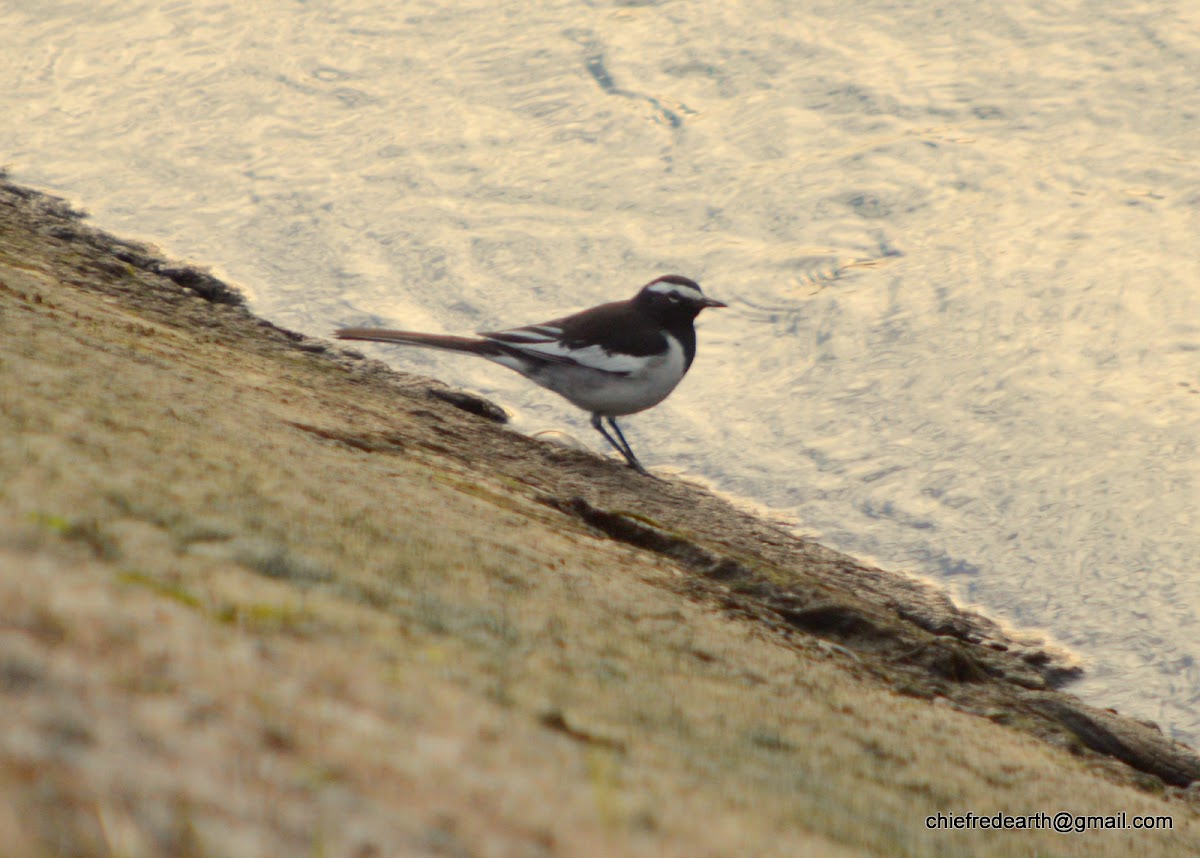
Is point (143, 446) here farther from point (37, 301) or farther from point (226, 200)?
point (226, 200)

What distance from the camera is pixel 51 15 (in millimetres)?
10195

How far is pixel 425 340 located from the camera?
6.54 m

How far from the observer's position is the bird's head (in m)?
6.79

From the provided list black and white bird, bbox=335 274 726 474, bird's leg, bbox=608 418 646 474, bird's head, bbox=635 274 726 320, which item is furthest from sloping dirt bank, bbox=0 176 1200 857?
bird's head, bbox=635 274 726 320

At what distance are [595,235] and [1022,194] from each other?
9.39ft

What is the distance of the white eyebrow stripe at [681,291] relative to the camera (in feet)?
22.3

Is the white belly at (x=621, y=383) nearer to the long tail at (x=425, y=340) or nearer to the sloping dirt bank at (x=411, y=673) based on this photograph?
the long tail at (x=425, y=340)

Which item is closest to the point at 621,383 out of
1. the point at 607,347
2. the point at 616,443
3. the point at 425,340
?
the point at 607,347

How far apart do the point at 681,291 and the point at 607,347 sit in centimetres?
58

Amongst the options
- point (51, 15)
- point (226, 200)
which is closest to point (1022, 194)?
point (226, 200)

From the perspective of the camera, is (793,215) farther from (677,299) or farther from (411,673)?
(411,673)

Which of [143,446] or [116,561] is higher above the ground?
[116,561]

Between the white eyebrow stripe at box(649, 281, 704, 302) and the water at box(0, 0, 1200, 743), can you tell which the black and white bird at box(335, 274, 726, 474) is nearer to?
the white eyebrow stripe at box(649, 281, 704, 302)

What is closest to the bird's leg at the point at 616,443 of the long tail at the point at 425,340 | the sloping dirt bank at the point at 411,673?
the long tail at the point at 425,340
